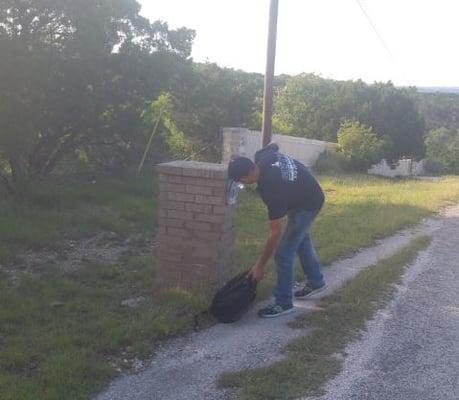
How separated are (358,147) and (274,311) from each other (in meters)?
23.5

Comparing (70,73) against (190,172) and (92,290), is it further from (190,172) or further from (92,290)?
(190,172)

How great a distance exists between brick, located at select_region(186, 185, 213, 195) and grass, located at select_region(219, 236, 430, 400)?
1.29m

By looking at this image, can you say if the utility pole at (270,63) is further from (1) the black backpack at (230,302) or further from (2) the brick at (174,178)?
(1) the black backpack at (230,302)

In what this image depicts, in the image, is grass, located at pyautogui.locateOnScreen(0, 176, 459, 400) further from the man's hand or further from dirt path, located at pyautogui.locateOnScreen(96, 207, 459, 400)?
the man's hand

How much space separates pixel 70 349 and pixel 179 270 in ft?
4.93

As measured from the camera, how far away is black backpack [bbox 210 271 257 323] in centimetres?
486

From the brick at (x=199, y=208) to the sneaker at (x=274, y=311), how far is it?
3.04 ft

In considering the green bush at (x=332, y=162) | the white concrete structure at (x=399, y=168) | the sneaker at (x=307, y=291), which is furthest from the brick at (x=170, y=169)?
the white concrete structure at (x=399, y=168)

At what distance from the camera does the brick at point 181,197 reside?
5.34m

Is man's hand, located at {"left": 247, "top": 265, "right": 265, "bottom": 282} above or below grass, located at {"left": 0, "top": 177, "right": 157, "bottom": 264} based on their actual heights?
above

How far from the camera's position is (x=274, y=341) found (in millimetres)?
4551

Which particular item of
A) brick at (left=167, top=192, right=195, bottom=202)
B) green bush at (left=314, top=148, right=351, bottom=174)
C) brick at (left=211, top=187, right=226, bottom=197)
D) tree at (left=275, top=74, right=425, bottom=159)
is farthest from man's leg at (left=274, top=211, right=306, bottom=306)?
tree at (left=275, top=74, right=425, bottom=159)

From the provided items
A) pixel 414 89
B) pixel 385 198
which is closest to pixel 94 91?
pixel 385 198

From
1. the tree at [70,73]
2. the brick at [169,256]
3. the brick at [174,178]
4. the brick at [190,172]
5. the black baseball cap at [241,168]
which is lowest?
the brick at [169,256]
